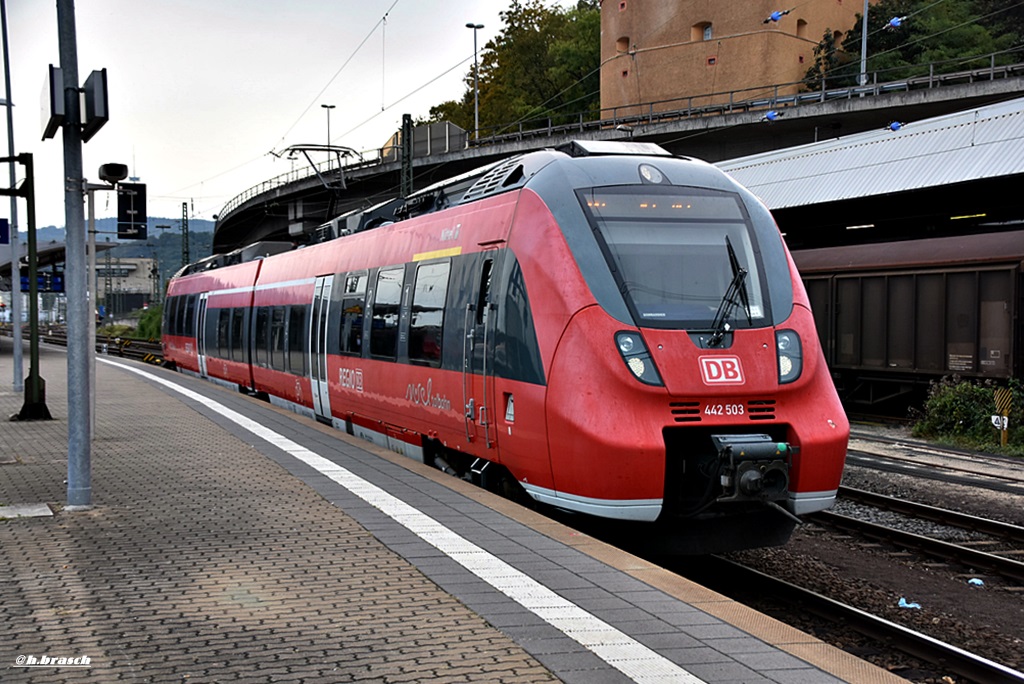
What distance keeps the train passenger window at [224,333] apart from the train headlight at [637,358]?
17.3m

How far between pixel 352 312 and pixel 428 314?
3.27 meters

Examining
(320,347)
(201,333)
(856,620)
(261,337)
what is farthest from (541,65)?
(856,620)

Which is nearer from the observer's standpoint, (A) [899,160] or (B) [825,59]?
(A) [899,160]

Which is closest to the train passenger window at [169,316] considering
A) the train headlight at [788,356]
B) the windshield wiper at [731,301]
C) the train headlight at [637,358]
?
the windshield wiper at [731,301]

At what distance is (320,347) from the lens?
15.0 meters

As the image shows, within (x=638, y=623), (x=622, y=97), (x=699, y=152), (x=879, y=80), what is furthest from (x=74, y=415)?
(x=622, y=97)

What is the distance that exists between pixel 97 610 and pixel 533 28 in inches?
3126

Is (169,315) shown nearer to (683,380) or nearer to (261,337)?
(261,337)

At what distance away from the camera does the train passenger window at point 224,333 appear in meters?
23.3

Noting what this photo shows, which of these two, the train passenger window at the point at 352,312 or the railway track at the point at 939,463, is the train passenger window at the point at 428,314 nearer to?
the train passenger window at the point at 352,312

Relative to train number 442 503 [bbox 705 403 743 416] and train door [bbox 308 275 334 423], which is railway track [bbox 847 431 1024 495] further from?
train door [bbox 308 275 334 423]

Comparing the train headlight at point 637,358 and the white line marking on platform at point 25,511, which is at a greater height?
the train headlight at point 637,358

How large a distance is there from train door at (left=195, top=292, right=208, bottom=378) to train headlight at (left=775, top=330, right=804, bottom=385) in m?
20.8

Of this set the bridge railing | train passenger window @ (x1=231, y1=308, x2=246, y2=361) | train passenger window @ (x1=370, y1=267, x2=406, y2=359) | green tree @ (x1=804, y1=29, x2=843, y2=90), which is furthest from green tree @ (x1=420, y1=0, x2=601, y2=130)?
train passenger window @ (x1=370, y1=267, x2=406, y2=359)
